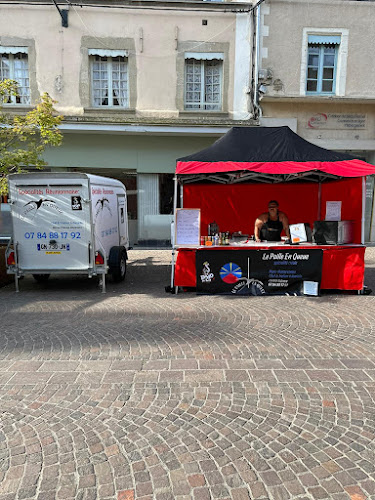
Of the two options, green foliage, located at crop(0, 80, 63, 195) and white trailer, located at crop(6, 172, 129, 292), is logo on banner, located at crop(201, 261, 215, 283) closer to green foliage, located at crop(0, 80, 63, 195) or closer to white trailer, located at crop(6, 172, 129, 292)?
white trailer, located at crop(6, 172, 129, 292)

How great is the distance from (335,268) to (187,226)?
3040mm

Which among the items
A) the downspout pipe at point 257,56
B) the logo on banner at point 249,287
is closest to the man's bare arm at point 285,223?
the logo on banner at point 249,287

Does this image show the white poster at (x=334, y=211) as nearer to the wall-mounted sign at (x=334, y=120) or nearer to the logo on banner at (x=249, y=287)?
the logo on banner at (x=249, y=287)

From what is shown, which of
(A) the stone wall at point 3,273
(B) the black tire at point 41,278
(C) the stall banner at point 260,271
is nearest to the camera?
(C) the stall banner at point 260,271

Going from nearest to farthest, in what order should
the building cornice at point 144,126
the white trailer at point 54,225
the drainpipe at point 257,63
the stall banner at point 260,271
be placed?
the stall banner at point 260,271
the white trailer at point 54,225
the building cornice at point 144,126
the drainpipe at point 257,63

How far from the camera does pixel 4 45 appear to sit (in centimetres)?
1321

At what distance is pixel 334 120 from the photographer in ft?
45.6

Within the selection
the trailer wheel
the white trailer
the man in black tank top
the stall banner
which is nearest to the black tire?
the white trailer

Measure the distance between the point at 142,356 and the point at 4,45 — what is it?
13.7 metres

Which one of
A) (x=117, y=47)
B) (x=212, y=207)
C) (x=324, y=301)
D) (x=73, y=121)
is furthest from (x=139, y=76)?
(x=324, y=301)

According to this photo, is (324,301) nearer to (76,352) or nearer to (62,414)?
(76,352)

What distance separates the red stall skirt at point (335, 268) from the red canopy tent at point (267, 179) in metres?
0.03

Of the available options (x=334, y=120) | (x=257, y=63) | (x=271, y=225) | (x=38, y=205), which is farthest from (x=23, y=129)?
(x=334, y=120)

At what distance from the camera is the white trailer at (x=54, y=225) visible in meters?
7.33
